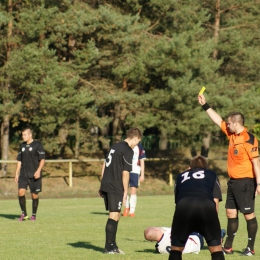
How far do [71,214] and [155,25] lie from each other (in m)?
21.5

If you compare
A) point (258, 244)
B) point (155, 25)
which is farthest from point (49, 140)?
point (258, 244)

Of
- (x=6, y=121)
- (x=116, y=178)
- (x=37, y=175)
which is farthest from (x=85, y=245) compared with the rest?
(x=6, y=121)

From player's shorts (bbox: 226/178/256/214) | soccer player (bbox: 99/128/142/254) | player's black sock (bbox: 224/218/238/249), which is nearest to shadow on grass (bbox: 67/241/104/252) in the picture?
soccer player (bbox: 99/128/142/254)

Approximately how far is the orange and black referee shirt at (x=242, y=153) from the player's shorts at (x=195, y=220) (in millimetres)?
3282

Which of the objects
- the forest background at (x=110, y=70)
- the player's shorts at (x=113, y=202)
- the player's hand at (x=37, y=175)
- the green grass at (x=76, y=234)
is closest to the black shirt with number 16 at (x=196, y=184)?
the green grass at (x=76, y=234)

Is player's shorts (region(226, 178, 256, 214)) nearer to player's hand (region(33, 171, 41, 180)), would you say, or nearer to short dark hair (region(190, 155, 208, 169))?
short dark hair (region(190, 155, 208, 169))

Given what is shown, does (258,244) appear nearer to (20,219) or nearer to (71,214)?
(20,219)

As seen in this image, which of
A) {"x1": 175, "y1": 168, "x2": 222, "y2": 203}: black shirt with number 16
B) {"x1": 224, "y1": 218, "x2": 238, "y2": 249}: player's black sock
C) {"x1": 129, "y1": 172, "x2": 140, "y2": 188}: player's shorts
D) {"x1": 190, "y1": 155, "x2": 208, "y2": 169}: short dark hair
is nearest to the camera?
{"x1": 175, "y1": 168, "x2": 222, "y2": 203}: black shirt with number 16

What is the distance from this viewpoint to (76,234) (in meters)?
14.5

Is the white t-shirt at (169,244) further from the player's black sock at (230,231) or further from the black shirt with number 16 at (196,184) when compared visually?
the black shirt with number 16 at (196,184)

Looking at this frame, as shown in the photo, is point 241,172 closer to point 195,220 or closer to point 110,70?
point 195,220

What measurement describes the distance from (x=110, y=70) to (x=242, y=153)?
2547 centimetres

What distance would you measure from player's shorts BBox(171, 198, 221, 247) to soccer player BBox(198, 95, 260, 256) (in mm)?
3162

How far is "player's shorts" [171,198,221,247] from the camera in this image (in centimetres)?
802
